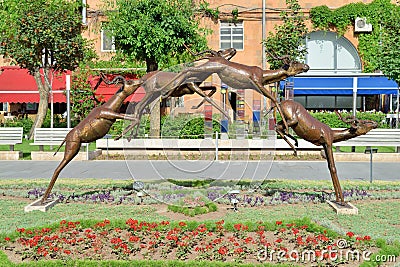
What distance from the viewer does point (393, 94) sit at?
29.7 meters

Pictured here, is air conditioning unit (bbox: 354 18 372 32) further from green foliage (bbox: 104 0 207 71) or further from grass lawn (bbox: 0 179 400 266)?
grass lawn (bbox: 0 179 400 266)

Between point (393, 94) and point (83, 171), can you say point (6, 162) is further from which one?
point (393, 94)

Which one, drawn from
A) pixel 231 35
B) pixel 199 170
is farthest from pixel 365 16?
pixel 199 170

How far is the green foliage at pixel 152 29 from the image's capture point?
18891 mm

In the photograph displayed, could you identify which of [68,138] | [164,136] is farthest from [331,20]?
[68,138]

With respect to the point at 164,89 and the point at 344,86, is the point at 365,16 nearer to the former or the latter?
the point at 344,86

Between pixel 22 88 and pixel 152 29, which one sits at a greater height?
pixel 152 29

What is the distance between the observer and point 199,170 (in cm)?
1183

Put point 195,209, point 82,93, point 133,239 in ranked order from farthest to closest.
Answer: point 82,93, point 195,209, point 133,239

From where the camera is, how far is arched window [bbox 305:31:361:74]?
103 feet

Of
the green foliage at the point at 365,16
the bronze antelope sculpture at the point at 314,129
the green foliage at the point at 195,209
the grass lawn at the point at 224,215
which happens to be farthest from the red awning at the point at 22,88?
the bronze antelope sculpture at the point at 314,129

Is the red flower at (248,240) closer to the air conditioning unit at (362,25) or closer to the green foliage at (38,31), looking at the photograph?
the green foliage at (38,31)

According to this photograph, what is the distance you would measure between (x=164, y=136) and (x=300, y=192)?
9.53 feet

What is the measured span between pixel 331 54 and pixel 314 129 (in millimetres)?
23375
